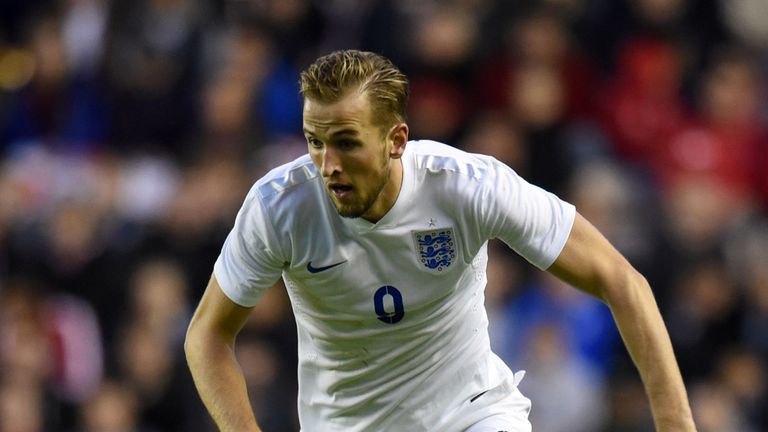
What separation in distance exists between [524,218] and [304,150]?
5.55 metres

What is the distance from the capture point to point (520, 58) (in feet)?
34.0

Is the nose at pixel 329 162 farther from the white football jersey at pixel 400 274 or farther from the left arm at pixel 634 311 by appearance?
the left arm at pixel 634 311

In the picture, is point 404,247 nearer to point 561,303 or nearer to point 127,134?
point 561,303

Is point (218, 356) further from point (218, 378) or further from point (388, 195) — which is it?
point (388, 195)

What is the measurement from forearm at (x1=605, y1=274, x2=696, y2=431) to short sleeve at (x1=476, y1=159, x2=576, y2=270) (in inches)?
9.5

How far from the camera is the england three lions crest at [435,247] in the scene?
501 cm

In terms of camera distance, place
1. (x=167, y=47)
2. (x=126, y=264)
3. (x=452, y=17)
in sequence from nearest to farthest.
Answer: (x=126, y=264), (x=452, y=17), (x=167, y=47)

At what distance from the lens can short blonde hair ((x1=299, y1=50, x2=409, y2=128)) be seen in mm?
4684

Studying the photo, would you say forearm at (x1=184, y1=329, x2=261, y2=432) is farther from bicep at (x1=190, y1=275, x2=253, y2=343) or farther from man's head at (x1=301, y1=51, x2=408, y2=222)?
man's head at (x1=301, y1=51, x2=408, y2=222)

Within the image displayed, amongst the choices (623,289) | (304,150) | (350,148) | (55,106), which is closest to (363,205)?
(350,148)

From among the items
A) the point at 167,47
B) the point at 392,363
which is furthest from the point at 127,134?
the point at 392,363

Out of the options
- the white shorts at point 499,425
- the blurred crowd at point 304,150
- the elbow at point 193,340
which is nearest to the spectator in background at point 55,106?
the blurred crowd at point 304,150

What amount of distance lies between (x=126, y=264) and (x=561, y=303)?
2.66 meters

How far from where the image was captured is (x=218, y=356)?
4.99 metres
